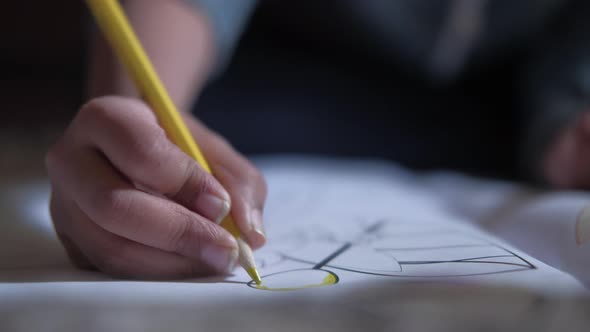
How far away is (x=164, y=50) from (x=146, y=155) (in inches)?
4.4

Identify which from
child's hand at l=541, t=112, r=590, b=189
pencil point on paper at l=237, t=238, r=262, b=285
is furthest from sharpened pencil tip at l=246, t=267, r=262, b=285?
child's hand at l=541, t=112, r=590, b=189

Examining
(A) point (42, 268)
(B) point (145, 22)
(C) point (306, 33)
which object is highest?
(C) point (306, 33)

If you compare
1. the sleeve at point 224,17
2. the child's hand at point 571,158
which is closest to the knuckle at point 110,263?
the sleeve at point 224,17

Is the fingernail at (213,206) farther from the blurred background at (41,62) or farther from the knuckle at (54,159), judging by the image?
the blurred background at (41,62)

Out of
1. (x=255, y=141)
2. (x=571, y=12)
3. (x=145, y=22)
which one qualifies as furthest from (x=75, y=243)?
(x=571, y=12)

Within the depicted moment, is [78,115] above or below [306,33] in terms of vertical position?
below

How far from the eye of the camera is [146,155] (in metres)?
0.21

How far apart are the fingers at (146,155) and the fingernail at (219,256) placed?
1 cm

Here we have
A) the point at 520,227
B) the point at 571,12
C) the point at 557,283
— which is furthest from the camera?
the point at 571,12

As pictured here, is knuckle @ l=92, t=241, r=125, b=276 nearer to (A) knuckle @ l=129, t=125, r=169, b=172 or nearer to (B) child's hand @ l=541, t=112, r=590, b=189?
(A) knuckle @ l=129, t=125, r=169, b=172

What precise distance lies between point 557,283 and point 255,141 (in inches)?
12.9

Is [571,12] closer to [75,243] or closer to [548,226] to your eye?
[548,226]

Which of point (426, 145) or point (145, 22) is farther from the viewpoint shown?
point (426, 145)

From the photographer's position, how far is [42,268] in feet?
0.76
